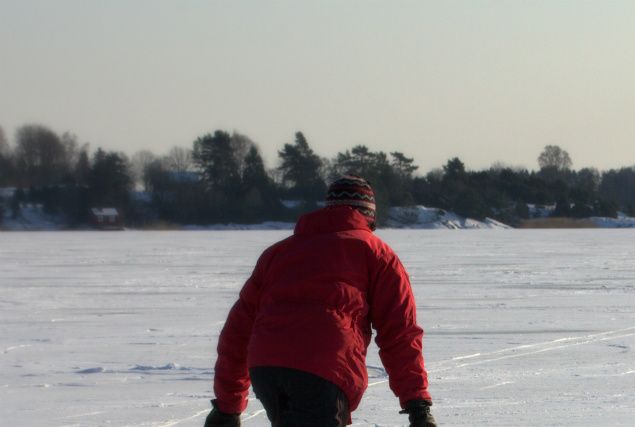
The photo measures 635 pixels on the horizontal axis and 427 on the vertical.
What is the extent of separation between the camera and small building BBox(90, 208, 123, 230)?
220 feet

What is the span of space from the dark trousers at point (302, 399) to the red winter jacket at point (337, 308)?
23 millimetres

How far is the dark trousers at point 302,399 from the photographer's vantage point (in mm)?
3023

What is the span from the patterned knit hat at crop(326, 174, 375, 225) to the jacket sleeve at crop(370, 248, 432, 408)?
0.17 metres

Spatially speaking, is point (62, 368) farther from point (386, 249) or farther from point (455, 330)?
point (386, 249)

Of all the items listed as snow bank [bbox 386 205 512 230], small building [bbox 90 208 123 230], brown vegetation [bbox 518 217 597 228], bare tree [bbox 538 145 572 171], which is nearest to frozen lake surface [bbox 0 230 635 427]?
small building [bbox 90 208 123 230]

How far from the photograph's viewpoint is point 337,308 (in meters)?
3.07

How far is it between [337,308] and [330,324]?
0.05 meters

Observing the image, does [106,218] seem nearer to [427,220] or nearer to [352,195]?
[427,220]

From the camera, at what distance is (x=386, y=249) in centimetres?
314

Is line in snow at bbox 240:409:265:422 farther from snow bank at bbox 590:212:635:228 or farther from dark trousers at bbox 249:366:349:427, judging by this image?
snow bank at bbox 590:212:635:228

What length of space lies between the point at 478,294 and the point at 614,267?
6.94 meters

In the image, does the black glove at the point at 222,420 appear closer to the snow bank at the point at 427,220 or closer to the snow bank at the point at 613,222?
the snow bank at the point at 427,220

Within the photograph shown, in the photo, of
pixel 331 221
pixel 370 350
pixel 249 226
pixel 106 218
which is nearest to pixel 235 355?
pixel 331 221

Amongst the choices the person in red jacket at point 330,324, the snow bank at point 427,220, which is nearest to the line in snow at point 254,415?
the person in red jacket at point 330,324
